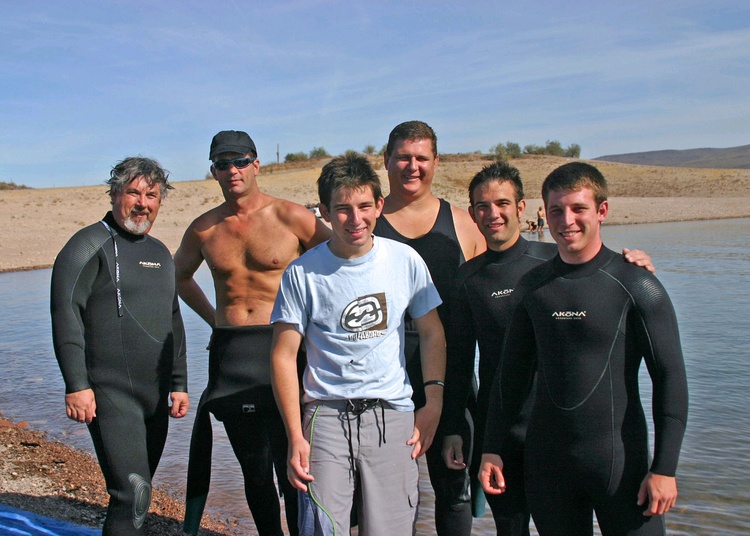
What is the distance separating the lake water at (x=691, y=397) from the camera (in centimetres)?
493

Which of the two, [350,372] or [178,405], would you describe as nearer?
[350,372]

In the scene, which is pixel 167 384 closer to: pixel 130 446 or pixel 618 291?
pixel 130 446

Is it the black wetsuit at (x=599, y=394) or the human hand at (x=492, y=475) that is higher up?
the black wetsuit at (x=599, y=394)

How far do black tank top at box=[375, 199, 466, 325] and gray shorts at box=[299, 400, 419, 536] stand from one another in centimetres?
92

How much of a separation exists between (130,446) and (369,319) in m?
1.36

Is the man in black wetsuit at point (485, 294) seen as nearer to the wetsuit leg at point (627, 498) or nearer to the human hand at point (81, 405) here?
the wetsuit leg at point (627, 498)

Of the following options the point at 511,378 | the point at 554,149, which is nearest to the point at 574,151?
the point at 554,149

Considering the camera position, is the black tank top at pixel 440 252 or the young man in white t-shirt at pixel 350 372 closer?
the young man in white t-shirt at pixel 350 372

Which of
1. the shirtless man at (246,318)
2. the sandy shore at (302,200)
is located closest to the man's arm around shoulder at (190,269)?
the shirtless man at (246,318)

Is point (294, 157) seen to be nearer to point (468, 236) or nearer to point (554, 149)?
point (554, 149)

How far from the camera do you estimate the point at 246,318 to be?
13.1ft

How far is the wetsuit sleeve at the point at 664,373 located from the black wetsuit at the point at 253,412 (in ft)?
6.39

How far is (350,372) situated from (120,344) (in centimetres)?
130

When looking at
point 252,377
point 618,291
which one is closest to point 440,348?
point 618,291
